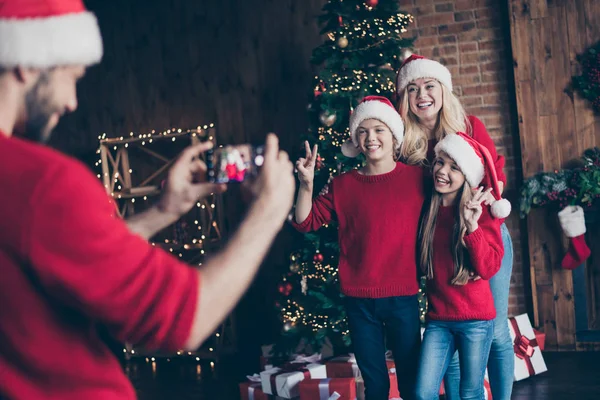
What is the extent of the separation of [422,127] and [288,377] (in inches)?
64.5

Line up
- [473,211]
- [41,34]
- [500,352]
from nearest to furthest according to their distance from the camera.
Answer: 1. [41,34]
2. [473,211]
3. [500,352]

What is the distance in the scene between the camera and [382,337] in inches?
109

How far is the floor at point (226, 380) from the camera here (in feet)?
12.7

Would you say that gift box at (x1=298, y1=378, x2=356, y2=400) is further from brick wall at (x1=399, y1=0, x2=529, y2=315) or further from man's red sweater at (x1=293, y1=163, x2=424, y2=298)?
brick wall at (x1=399, y1=0, x2=529, y2=315)

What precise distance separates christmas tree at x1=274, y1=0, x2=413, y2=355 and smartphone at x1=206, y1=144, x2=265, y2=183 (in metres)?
2.88

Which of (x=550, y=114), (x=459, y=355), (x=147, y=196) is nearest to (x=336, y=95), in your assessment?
(x=550, y=114)

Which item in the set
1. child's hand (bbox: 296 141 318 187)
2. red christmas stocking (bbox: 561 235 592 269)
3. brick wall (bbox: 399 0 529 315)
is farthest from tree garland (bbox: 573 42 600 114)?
child's hand (bbox: 296 141 318 187)

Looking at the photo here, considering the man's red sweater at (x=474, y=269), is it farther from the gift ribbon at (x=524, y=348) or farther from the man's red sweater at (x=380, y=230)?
the gift ribbon at (x=524, y=348)

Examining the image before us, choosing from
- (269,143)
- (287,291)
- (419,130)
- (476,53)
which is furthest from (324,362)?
(269,143)

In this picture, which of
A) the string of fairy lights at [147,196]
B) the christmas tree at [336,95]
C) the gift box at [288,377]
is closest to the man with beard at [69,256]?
the gift box at [288,377]

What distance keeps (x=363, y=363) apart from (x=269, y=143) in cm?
191

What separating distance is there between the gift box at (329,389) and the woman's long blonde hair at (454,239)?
119 centimetres

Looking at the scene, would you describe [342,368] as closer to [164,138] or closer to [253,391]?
[253,391]

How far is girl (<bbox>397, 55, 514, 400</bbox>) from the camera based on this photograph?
113 inches
